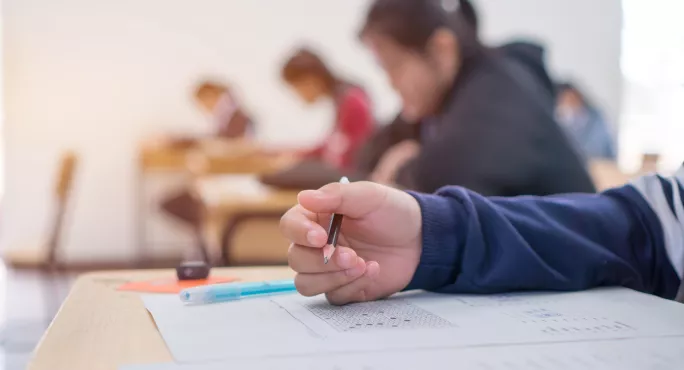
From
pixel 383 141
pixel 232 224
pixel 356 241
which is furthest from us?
pixel 383 141

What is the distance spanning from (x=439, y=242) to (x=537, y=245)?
4.4 inches

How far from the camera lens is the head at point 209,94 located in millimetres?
5242

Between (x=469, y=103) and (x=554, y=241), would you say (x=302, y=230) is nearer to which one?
(x=554, y=241)

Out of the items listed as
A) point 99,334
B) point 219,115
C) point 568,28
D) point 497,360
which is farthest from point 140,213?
point 497,360

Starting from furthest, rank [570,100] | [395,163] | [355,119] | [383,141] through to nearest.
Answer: [570,100] < [355,119] < [383,141] < [395,163]

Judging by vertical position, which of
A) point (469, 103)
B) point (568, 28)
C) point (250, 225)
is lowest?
point (250, 225)

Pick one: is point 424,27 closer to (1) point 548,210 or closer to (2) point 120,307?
(1) point 548,210

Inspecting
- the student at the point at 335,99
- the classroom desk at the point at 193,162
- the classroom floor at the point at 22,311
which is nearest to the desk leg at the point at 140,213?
the classroom desk at the point at 193,162

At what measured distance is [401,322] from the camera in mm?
582

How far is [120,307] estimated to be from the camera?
26.0 inches

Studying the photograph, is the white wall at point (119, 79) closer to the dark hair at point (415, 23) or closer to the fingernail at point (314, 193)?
the dark hair at point (415, 23)

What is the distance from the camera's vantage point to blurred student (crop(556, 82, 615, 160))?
4.83 m

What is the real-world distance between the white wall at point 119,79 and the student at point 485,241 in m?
4.83

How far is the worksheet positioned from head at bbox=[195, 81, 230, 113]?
4.88 meters
